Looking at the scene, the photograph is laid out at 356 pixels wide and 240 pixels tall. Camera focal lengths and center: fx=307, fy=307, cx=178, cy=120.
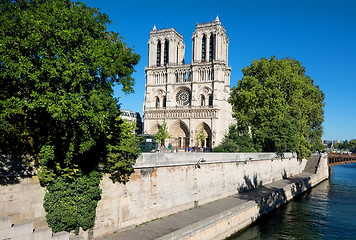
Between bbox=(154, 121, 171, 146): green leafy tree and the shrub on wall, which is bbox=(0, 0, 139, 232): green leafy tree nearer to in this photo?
the shrub on wall

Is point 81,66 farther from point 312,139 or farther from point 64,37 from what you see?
point 312,139

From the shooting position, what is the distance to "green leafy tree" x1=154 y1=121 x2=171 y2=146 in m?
49.4

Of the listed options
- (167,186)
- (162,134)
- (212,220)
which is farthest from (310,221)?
(162,134)

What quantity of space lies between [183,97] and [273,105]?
25942 millimetres

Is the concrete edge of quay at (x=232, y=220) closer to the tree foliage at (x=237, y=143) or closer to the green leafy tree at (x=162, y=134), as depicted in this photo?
the tree foliage at (x=237, y=143)

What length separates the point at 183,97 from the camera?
54.2m

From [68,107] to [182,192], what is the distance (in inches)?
336

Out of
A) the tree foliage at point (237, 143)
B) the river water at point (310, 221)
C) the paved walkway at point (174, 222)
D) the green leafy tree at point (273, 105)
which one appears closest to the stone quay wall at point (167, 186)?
the paved walkway at point (174, 222)

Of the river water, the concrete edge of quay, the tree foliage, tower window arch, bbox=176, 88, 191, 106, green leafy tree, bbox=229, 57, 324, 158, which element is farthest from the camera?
tower window arch, bbox=176, 88, 191, 106

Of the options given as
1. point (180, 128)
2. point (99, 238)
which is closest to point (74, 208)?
point (99, 238)

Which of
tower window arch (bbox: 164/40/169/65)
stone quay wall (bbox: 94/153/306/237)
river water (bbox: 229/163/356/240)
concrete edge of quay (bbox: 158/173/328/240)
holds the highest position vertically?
tower window arch (bbox: 164/40/169/65)

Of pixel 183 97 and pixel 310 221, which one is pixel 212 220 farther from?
pixel 183 97

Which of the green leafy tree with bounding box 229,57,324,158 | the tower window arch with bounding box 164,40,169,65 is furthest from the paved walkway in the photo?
the tower window arch with bounding box 164,40,169,65

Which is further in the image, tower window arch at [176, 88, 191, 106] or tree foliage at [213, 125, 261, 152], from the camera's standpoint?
tower window arch at [176, 88, 191, 106]
